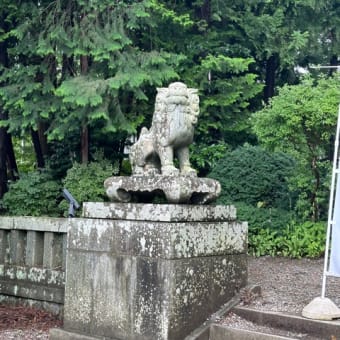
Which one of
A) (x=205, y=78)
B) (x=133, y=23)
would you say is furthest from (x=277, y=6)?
(x=133, y=23)

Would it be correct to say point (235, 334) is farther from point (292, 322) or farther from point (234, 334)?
point (292, 322)

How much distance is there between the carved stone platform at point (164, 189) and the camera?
489 cm

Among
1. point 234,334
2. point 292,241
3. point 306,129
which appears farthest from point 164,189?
point 306,129

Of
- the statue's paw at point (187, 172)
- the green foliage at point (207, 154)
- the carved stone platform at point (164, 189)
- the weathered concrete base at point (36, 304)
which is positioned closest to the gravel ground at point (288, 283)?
the carved stone platform at point (164, 189)

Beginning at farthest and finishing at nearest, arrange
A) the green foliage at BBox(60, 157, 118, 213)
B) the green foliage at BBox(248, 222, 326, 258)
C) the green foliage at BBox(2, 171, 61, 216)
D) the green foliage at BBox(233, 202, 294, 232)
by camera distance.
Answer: the green foliage at BBox(2, 171, 61, 216)
the green foliage at BBox(60, 157, 118, 213)
the green foliage at BBox(233, 202, 294, 232)
the green foliage at BBox(248, 222, 326, 258)

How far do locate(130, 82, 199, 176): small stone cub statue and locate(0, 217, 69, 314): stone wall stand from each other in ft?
4.65

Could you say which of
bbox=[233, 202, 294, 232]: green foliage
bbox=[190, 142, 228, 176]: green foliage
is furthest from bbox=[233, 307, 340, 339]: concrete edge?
bbox=[190, 142, 228, 176]: green foliage

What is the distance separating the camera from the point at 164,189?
4941 millimetres

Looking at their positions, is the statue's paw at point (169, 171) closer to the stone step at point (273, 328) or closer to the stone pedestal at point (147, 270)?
the stone pedestal at point (147, 270)

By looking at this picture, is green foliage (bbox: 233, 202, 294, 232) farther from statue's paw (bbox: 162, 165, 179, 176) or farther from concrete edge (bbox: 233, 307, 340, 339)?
statue's paw (bbox: 162, 165, 179, 176)

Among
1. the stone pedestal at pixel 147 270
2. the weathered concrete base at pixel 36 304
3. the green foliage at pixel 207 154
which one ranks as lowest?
the weathered concrete base at pixel 36 304

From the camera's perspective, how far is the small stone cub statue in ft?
17.0

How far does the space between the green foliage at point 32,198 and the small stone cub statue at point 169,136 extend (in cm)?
650

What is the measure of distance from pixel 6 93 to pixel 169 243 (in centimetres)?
731
